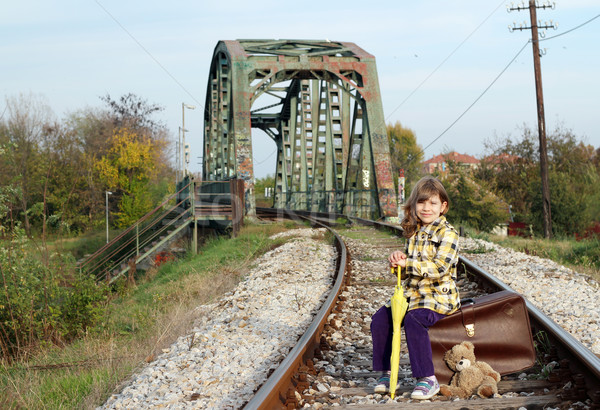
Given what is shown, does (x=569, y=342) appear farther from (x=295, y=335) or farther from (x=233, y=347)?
(x=233, y=347)

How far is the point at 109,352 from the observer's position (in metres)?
5.08

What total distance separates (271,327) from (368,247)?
5656 mm

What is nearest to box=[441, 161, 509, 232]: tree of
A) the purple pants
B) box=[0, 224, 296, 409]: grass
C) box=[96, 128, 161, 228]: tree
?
box=[96, 128, 161, 228]: tree

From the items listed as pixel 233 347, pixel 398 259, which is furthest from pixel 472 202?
pixel 398 259

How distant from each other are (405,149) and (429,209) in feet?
227

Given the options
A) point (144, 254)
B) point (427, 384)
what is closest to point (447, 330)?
point (427, 384)

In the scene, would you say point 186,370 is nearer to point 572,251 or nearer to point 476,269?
point 476,269

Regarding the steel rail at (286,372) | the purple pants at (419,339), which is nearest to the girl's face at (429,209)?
the purple pants at (419,339)

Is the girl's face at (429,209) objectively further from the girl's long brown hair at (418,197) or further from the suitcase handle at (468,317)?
the suitcase handle at (468,317)

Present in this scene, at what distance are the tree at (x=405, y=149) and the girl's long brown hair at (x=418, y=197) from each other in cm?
6700

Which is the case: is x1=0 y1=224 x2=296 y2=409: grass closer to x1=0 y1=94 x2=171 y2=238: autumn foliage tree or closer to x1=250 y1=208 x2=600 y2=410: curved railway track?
x1=250 y1=208 x2=600 y2=410: curved railway track

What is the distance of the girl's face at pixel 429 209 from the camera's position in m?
3.23

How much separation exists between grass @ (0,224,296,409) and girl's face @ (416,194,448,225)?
2.17 meters

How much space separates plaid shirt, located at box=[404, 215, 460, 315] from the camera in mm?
3131
